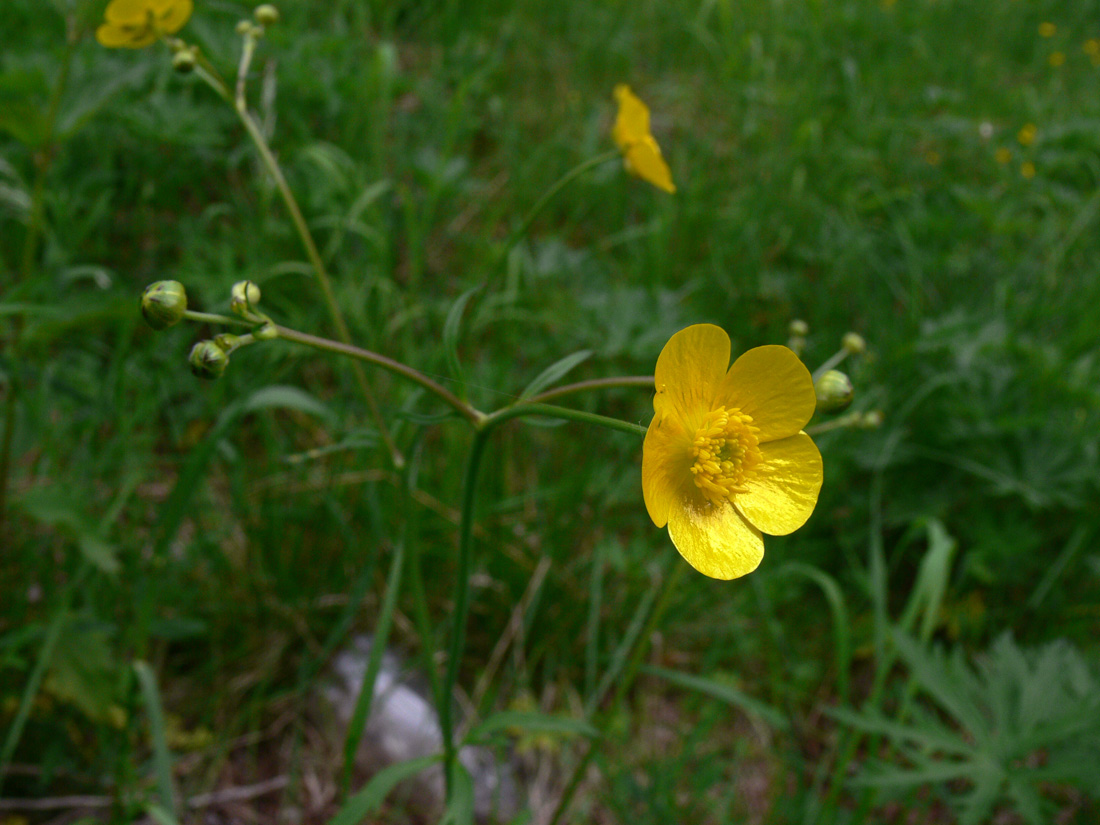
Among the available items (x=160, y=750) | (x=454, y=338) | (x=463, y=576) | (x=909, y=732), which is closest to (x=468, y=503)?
(x=463, y=576)

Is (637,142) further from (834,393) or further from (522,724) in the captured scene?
(522,724)

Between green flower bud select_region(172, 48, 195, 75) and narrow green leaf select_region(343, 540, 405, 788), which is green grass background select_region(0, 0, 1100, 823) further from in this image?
green flower bud select_region(172, 48, 195, 75)

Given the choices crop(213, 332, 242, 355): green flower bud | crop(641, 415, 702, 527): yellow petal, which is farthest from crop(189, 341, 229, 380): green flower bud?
Result: crop(641, 415, 702, 527): yellow petal

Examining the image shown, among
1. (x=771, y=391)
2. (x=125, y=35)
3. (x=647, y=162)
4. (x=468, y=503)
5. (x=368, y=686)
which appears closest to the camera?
(x=771, y=391)

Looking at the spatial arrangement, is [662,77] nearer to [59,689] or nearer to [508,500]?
[508,500]

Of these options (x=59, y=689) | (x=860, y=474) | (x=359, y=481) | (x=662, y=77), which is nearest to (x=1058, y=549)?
(x=860, y=474)
